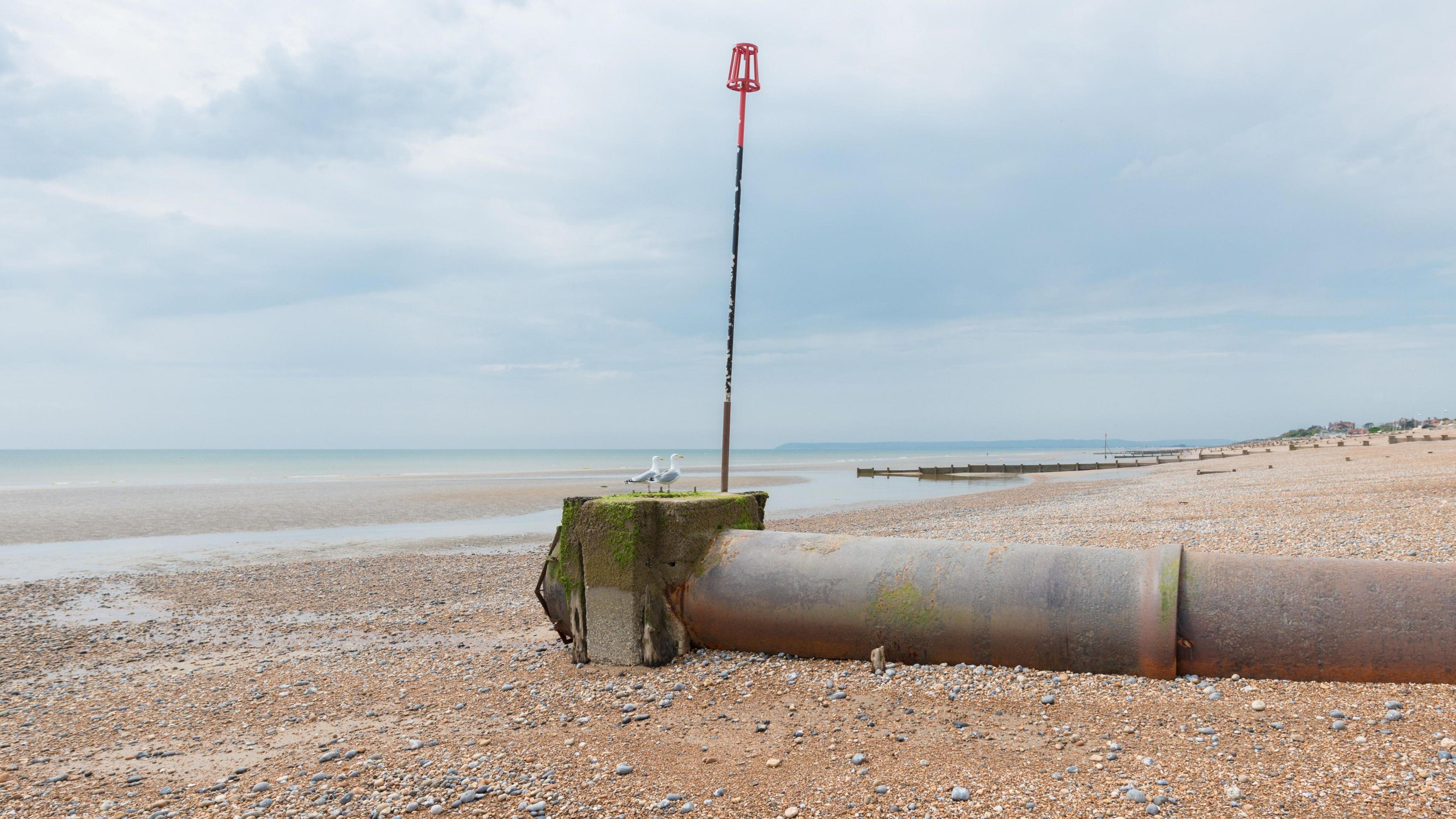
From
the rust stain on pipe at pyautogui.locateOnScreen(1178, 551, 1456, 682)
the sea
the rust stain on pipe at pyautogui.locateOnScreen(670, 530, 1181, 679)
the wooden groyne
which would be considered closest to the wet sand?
the sea

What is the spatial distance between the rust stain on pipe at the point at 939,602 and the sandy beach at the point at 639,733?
16 centimetres

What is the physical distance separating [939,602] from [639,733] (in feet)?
6.95

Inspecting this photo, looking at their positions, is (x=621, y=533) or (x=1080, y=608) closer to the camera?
(x=1080, y=608)

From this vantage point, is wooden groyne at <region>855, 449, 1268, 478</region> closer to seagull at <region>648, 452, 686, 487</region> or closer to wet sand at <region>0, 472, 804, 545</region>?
wet sand at <region>0, 472, 804, 545</region>

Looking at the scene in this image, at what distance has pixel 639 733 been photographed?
4.75m

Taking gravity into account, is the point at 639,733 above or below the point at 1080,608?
below

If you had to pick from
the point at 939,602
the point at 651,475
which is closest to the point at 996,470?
the point at 651,475

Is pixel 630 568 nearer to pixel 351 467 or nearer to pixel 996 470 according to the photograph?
pixel 996 470

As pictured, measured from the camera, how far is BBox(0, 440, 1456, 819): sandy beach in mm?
3627

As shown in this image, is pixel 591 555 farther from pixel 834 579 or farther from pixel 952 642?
pixel 952 642

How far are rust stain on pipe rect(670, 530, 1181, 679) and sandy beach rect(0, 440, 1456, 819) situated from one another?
6.2 inches

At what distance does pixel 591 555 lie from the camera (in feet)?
19.7

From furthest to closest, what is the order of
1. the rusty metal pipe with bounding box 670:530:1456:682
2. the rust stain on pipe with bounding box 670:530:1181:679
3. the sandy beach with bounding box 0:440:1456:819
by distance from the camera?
the rust stain on pipe with bounding box 670:530:1181:679 < the rusty metal pipe with bounding box 670:530:1456:682 < the sandy beach with bounding box 0:440:1456:819

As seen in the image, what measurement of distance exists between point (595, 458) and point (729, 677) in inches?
4528
